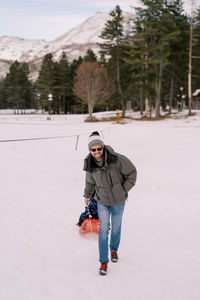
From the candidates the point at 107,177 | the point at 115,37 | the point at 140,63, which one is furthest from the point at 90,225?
the point at 115,37

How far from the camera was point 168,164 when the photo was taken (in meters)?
11.9

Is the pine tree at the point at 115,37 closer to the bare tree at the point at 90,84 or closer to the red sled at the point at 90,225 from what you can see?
the bare tree at the point at 90,84

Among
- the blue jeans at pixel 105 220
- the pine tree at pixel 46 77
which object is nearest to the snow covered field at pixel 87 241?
the blue jeans at pixel 105 220

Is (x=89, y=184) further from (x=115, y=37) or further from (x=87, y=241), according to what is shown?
(x=115, y=37)

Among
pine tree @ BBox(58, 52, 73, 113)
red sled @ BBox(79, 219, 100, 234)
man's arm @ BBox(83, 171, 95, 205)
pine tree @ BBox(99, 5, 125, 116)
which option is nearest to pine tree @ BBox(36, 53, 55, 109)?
pine tree @ BBox(58, 52, 73, 113)

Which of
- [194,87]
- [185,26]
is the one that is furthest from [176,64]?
[194,87]

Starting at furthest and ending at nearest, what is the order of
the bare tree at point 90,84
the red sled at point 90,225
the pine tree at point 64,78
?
the pine tree at point 64,78 < the bare tree at point 90,84 < the red sled at point 90,225

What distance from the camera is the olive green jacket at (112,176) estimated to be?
11.7 feet

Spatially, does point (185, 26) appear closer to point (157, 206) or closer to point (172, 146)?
point (172, 146)

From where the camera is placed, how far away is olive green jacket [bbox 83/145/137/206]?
3557 millimetres

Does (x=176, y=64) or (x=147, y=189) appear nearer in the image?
(x=147, y=189)

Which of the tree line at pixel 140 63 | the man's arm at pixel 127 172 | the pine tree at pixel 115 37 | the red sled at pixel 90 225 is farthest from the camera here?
the pine tree at pixel 115 37

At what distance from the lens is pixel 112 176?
141 inches

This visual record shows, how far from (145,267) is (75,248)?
127 cm
